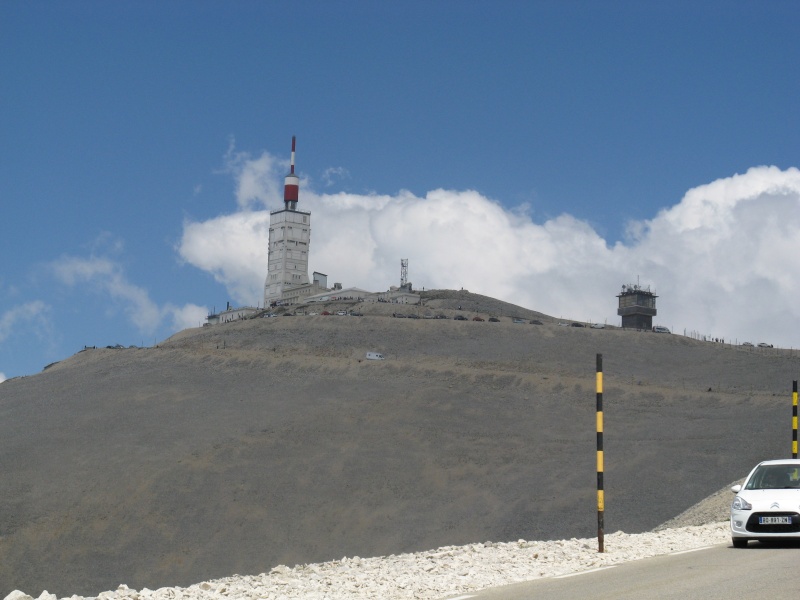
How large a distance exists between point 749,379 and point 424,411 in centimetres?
3536

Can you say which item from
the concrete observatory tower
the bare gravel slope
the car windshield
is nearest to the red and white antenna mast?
the concrete observatory tower

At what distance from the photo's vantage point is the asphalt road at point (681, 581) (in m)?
12.8

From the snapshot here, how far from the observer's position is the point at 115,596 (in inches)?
556

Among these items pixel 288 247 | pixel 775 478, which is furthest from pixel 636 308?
pixel 775 478

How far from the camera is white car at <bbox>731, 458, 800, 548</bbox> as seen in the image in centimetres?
1809

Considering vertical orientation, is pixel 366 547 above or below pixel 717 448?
below

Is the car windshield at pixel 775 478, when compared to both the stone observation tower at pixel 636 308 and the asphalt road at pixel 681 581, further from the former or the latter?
the stone observation tower at pixel 636 308

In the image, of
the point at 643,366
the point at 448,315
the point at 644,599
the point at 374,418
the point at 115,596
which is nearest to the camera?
the point at 644,599

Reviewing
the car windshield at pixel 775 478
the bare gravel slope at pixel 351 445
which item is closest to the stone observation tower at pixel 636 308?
the bare gravel slope at pixel 351 445

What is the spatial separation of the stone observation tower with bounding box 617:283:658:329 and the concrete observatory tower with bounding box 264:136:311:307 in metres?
53.7

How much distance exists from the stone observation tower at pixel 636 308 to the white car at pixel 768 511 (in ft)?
392


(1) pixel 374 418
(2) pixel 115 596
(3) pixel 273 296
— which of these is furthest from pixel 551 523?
(3) pixel 273 296

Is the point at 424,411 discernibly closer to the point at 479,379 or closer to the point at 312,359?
the point at 479,379

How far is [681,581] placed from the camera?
45.9 ft
